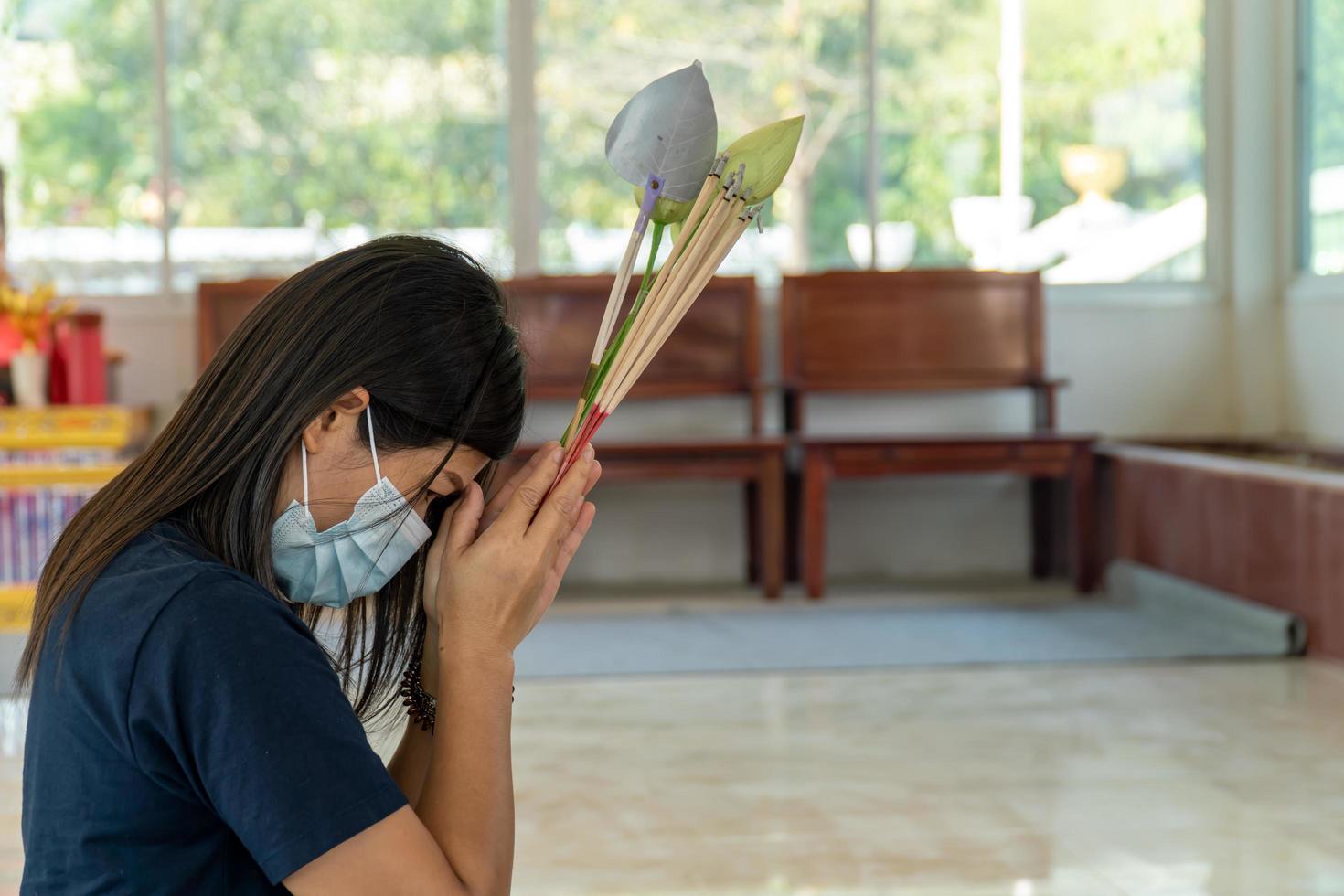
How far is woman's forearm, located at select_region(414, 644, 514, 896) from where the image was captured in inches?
39.7

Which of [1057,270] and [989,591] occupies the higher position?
[1057,270]

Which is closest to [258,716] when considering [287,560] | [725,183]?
[287,560]

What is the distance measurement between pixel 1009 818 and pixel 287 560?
1.95 meters

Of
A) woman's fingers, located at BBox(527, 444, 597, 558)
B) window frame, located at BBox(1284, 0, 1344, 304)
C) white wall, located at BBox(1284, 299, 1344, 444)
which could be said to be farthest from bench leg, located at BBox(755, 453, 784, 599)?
woman's fingers, located at BBox(527, 444, 597, 558)

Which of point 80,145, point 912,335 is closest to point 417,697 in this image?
point 912,335

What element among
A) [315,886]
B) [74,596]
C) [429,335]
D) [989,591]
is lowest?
[989,591]

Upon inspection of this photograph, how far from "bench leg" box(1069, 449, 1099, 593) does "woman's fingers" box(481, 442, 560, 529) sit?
430 cm

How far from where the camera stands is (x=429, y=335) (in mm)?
1016

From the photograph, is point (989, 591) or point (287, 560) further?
point (989, 591)

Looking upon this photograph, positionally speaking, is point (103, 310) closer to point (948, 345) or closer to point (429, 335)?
point (948, 345)

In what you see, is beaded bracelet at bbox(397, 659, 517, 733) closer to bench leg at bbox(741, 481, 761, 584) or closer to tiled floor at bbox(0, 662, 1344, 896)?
tiled floor at bbox(0, 662, 1344, 896)

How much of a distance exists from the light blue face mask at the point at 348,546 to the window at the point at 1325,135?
515cm

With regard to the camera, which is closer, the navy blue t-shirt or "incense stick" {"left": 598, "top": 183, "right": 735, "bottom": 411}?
the navy blue t-shirt

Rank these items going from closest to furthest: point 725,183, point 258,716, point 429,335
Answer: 1. point 258,716
2. point 429,335
3. point 725,183
